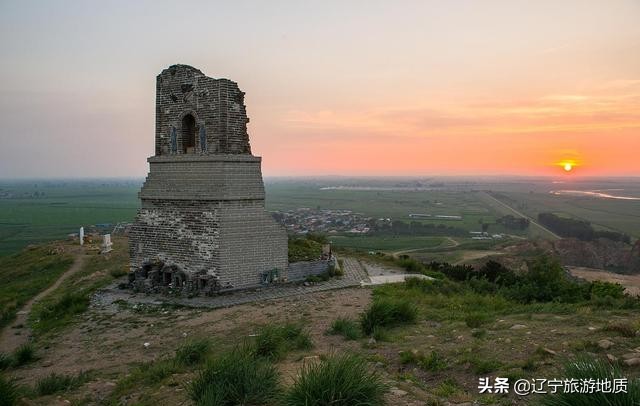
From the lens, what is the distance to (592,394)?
12.3ft

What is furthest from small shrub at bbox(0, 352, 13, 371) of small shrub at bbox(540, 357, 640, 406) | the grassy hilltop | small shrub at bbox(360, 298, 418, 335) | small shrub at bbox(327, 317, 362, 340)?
small shrub at bbox(540, 357, 640, 406)

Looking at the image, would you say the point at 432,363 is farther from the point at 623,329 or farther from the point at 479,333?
the point at 623,329

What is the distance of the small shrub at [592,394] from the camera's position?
3625mm

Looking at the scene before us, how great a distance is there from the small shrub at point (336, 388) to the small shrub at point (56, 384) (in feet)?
13.3

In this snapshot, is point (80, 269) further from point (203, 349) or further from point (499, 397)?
point (499, 397)

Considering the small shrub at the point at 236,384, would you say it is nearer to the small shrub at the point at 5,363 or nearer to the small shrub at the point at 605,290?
the small shrub at the point at 5,363

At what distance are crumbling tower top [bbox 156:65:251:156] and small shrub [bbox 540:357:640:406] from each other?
10.9 meters

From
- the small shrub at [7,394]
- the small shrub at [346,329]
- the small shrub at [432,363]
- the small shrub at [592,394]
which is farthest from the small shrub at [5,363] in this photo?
the small shrub at [592,394]

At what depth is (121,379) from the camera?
6809mm

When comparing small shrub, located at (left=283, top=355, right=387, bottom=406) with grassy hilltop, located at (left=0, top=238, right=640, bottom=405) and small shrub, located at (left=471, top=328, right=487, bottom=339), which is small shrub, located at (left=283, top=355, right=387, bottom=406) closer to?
grassy hilltop, located at (left=0, top=238, right=640, bottom=405)

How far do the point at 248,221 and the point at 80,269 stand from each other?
9.82m

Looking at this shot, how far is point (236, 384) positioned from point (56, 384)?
10.9 ft

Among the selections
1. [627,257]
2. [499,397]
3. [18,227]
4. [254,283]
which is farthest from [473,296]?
[18,227]

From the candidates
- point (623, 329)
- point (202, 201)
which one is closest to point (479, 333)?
point (623, 329)
